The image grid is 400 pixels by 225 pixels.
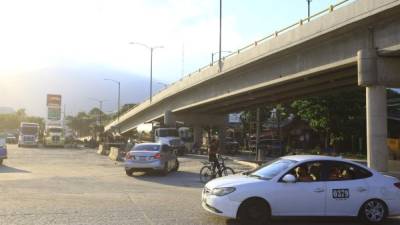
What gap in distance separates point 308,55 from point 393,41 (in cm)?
739

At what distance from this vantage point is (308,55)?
29.1 metres

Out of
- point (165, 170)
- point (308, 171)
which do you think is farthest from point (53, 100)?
point (308, 171)

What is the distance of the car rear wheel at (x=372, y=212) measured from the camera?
453 inches

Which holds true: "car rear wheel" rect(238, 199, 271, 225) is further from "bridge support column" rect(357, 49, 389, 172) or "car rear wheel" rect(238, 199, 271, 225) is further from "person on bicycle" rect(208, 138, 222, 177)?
"bridge support column" rect(357, 49, 389, 172)

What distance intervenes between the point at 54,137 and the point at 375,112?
162 ft

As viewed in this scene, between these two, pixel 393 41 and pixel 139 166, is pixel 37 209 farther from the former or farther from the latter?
pixel 393 41

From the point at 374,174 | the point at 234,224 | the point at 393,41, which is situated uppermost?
the point at 393,41

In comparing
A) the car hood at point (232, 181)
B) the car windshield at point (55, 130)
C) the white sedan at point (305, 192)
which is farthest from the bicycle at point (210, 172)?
the car windshield at point (55, 130)

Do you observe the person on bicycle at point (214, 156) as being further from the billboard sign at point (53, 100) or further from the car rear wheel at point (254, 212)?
the billboard sign at point (53, 100)

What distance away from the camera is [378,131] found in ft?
76.1

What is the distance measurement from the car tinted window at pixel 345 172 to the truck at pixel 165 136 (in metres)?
34.5

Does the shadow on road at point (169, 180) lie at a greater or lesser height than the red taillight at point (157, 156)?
lesser

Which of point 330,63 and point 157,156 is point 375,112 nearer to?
point 330,63

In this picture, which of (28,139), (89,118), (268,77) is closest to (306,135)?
(28,139)
